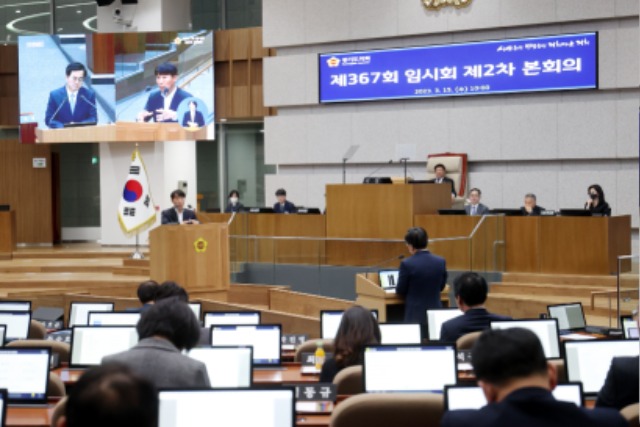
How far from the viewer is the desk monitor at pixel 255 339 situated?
703 cm

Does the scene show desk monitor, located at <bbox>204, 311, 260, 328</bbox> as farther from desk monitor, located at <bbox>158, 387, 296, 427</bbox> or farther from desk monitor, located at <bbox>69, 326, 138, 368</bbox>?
desk monitor, located at <bbox>158, 387, 296, 427</bbox>

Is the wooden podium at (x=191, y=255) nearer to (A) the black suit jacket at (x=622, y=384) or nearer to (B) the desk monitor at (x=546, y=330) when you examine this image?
(B) the desk monitor at (x=546, y=330)

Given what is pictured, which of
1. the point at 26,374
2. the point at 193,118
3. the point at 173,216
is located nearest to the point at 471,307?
the point at 26,374

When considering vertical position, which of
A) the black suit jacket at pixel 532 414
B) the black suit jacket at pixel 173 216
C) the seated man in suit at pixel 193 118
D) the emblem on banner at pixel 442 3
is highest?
the emblem on banner at pixel 442 3

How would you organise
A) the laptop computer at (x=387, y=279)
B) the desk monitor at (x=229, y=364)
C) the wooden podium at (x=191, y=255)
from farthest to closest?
the wooden podium at (x=191, y=255)
the laptop computer at (x=387, y=279)
the desk monitor at (x=229, y=364)

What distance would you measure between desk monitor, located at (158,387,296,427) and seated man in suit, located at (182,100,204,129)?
56.1ft

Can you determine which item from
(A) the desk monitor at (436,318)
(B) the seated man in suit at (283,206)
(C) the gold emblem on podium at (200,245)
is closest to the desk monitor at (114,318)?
(A) the desk monitor at (436,318)

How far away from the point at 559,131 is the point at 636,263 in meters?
6.51

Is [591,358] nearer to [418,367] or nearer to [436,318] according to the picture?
[418,367]

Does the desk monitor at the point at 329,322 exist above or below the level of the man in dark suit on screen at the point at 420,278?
below

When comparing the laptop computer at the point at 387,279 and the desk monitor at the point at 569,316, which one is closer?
the desk monitor at the point at 569,316

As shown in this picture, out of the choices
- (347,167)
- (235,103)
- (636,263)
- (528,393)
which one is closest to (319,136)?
(347,167)

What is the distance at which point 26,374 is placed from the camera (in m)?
5.65

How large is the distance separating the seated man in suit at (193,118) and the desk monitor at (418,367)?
15750mm
